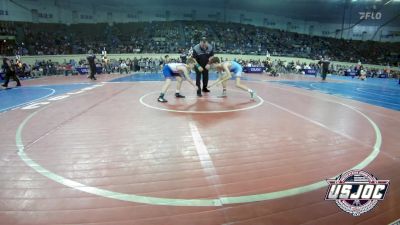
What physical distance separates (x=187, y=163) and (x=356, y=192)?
2.40m

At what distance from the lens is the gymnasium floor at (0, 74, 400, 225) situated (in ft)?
10.3

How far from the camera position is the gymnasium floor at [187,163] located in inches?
123

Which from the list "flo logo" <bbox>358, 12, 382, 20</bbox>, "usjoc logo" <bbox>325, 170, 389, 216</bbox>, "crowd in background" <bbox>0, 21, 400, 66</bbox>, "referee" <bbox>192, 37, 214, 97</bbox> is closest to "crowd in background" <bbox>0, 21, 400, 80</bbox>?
"crowd in background" <bbox>0, 21, 400, 66</bbox>

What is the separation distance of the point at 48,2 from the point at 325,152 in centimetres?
3911

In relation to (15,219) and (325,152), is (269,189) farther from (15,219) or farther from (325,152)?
(15,219)

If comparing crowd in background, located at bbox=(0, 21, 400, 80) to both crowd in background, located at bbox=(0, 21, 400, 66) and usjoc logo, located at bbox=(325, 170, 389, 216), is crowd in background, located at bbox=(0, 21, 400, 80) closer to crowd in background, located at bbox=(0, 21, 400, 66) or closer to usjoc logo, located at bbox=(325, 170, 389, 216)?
crowd in background, located at bbox=(0, 21, 400, 66)

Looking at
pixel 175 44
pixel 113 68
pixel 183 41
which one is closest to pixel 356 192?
pixel 113 68

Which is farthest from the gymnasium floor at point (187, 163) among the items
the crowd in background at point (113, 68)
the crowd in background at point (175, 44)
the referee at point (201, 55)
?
the crowd in background at point (175, 44)

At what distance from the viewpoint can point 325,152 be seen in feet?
16.4

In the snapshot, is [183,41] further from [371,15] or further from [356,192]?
[356,192]

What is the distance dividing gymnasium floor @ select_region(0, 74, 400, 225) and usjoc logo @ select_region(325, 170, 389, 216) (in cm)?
15

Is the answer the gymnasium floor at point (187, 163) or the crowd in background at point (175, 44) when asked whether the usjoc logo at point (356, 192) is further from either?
the crowd in background at point (175, 44)

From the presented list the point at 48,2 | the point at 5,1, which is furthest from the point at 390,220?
the point at 48,2

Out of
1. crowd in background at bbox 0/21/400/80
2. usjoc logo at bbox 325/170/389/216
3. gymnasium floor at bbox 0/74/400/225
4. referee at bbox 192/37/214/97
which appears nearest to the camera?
usjoc logo at bbox 325/170/389/216
